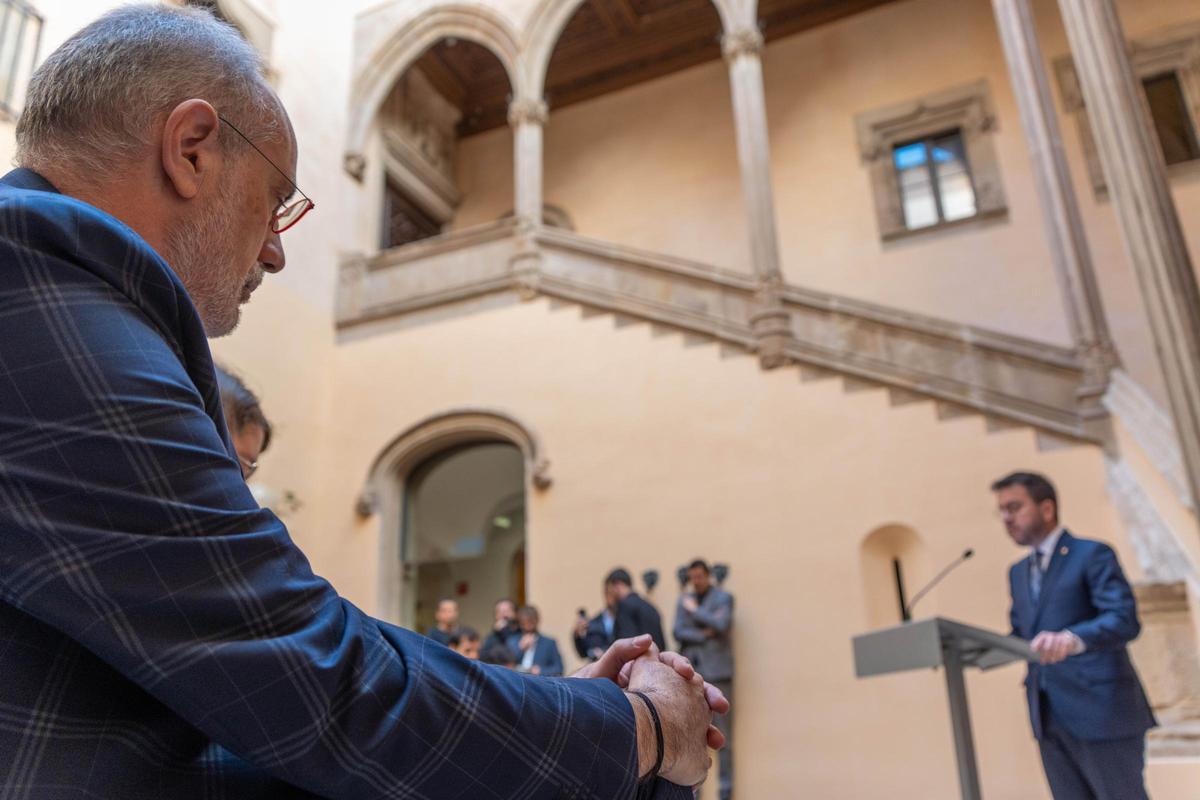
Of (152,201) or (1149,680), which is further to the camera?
(1149,680)

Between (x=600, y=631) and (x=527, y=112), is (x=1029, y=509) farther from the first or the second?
(x=527, y=112)

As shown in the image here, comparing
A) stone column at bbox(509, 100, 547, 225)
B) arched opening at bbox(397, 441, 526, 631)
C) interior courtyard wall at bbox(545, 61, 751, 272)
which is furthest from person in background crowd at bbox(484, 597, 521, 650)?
interior courtyard wall at bbox(545, 61, 751, 272)

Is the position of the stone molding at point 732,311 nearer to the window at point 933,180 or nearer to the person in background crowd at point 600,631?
the person in background crowd at point 600,631

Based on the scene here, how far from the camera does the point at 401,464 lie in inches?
426

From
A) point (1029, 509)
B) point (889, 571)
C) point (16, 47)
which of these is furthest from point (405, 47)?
point (1029, 509)

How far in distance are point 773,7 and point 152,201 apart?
13271 millimetres

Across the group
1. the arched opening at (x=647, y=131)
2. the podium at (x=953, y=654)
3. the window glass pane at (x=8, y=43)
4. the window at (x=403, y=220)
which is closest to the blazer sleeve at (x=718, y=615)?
the podium at (x=953, y=654)

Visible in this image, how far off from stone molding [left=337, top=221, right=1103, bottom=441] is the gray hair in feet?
25.2

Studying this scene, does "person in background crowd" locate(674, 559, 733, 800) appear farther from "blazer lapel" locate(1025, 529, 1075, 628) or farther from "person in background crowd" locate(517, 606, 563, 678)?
"blazer lapel" locate(1025, 529, 1075, 628)

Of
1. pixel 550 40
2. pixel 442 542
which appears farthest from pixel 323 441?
pixel 550 40

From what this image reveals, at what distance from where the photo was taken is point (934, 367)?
838cm

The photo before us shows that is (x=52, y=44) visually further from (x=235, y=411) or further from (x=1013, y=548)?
(x=1013, y=548)

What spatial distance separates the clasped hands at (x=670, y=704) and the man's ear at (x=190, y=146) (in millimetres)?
708

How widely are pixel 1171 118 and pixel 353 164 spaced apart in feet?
30.9
